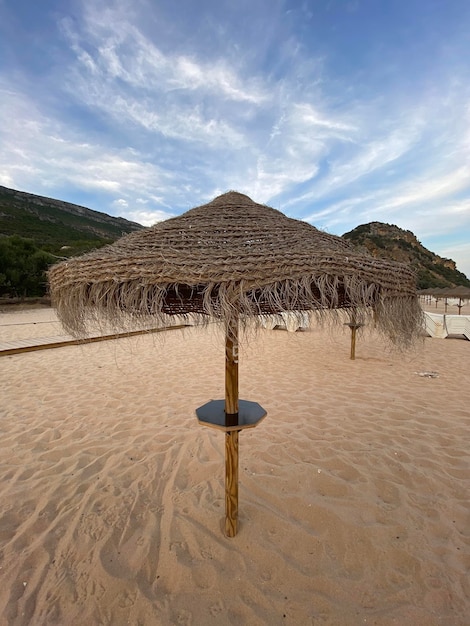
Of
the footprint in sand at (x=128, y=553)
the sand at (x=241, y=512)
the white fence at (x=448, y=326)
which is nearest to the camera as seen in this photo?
the sand at (x=241, y=512)

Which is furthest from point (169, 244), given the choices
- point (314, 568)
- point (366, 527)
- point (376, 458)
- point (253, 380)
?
point (253, 380)

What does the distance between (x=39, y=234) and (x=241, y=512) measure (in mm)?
47519

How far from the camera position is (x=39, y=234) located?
3991cm

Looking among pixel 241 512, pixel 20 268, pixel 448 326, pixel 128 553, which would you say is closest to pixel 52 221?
pixel 20 268

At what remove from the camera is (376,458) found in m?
2.83

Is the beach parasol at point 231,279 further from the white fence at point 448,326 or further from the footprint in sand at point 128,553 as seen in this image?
the white fence at point 448,326

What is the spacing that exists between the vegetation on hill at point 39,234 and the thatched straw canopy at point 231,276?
0.27 m

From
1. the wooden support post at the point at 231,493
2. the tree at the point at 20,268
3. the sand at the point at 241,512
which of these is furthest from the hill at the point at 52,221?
the wooden support post at the point at 231,493

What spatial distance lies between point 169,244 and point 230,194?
2.93 ft

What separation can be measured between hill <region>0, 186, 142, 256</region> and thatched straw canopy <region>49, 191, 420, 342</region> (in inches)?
1370

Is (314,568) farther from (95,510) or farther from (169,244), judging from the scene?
(169,244)

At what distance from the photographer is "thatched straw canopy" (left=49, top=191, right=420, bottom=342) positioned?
4.08 feet

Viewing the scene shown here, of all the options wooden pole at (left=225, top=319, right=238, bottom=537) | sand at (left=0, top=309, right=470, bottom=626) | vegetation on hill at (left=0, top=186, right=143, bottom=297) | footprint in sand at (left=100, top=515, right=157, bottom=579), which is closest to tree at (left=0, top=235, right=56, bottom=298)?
vegetation on hill at (left=0, top=186, right=143, bottom=297)

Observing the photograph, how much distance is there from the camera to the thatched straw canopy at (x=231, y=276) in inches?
48.9
